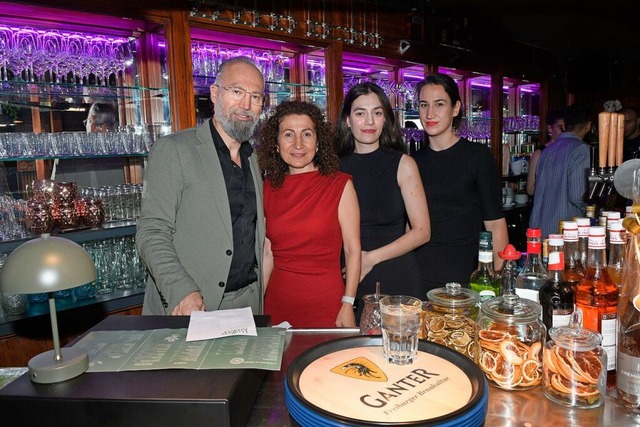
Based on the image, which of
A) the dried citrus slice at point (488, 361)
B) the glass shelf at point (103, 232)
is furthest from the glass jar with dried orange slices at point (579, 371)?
the glass shelf at point (103, 232)

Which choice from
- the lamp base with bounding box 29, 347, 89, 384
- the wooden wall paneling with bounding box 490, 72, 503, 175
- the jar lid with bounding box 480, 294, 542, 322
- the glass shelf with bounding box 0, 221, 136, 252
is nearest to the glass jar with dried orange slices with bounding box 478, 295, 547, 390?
the jar lid with bounding box 480, 294, 542, 322

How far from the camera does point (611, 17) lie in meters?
4.84

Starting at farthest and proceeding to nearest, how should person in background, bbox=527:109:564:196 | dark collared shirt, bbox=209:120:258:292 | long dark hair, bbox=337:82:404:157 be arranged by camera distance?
person in background, bbox=527:109:564:196 < long dark hair, bbox=337:82:404:157 < dark collared shirt, bbox=209:120:258:292

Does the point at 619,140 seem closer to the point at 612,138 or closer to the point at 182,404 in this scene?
the point at 612,138

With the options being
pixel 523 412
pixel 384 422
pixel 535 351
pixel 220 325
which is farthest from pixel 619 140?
pixel 220 325

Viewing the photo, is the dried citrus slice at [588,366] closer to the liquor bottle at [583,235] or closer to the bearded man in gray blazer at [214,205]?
the liquor bottle at [583,235]

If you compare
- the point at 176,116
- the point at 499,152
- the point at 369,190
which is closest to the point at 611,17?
the point at 499,152

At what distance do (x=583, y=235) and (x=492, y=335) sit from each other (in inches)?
14.7

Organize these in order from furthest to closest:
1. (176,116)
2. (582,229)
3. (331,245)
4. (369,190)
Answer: (176,116) → (369,190) → (331,245) → (582,229)

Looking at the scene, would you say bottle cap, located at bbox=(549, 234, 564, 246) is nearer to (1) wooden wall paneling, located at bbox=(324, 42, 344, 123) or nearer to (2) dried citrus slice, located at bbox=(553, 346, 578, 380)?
(2) dried citrus slice, located at bbox=(553, 346, 578, 380)

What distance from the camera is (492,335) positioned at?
3.52 ft

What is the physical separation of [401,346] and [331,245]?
1163 millimetres

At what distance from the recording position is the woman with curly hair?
2.14 m

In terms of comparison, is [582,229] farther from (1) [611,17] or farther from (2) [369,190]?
(1) [611,17]
